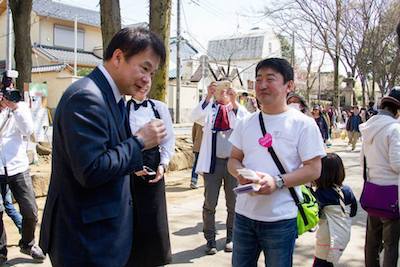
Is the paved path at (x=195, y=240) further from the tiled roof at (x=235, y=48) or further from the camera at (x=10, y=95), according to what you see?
the tiled roof at (x=235, y=48)

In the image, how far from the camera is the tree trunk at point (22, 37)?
29.0 ft

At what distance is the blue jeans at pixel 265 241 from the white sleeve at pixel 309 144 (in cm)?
41

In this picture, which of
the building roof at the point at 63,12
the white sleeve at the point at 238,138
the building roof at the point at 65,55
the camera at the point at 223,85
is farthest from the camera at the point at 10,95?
the building roof at the point at 63,12

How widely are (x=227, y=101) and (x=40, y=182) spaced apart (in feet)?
10.6

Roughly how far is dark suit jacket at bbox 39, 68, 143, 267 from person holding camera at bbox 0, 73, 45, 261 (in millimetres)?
2498

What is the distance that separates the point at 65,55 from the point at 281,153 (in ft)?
95.5

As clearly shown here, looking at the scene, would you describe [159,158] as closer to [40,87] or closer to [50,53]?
[40,87]

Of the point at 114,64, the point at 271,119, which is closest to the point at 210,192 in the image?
the point at 271,119

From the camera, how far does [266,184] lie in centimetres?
243

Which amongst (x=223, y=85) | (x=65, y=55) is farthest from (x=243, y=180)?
(x=65, y=55)

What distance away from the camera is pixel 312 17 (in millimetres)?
19078

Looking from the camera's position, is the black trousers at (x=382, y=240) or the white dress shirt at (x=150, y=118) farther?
the white dress shirt at (x=150, y=118)

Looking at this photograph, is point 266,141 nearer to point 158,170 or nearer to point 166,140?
point 158,170

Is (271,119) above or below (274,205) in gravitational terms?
above
